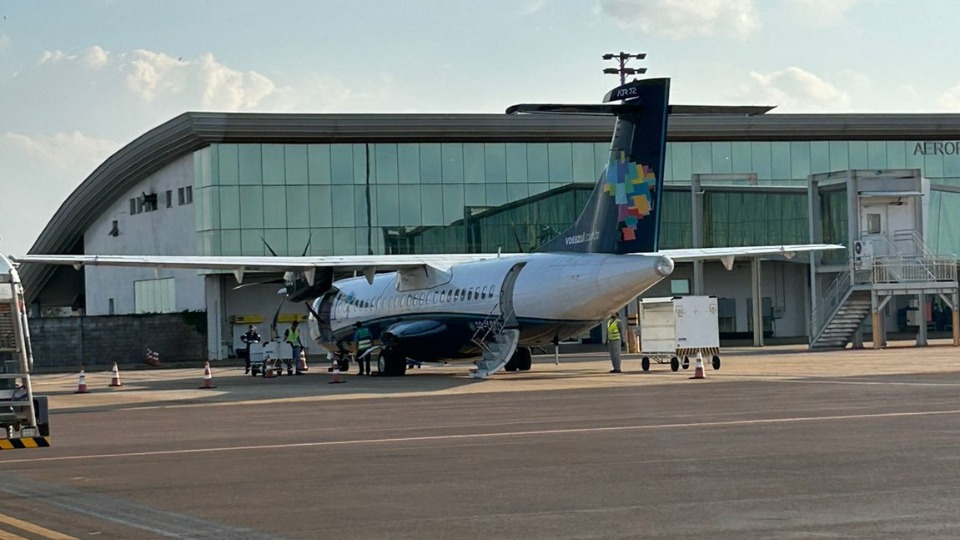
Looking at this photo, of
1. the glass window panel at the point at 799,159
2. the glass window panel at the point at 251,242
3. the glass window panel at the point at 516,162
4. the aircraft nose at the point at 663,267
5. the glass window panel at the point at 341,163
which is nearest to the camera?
the aircraft nose at the point at 663,267

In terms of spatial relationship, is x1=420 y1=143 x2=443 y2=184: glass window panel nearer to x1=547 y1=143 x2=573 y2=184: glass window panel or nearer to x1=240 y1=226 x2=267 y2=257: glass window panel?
x1=547 y1=143 x2=573 y2=184: glass window panel

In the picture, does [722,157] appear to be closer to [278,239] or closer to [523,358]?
[278,239]

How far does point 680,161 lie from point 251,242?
22048mm

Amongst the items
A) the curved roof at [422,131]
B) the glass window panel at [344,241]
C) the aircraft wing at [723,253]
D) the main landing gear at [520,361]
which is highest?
the curved roof at [422,131]

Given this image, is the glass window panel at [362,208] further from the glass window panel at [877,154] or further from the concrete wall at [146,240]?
the glass window panel at [877,154]

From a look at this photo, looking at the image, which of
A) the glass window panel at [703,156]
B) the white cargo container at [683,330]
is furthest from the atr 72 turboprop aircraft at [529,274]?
the glass window panel at [703,156]

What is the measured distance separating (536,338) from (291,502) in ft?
76.1

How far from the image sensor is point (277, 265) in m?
36.2

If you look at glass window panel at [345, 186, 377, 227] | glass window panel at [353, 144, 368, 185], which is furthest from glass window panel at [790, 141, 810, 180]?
glass window panel at [345, 186, 377, 227]

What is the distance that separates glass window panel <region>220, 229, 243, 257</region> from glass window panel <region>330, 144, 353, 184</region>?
207 inches

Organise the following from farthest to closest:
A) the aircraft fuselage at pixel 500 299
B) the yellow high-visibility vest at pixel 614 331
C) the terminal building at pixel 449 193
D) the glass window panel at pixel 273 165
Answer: the glass window panel at pixel 273 165 → the terminal building at pixel 449 193 → the yellow high-visibility vest at pixel 614 331 → the aircraft fuselage at pixel 500 299

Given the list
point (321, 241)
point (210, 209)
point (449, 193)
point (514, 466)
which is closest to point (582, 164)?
point (449, 193)

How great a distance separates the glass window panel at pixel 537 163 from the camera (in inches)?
2687

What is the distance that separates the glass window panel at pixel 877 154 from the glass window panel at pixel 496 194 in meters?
20.3
